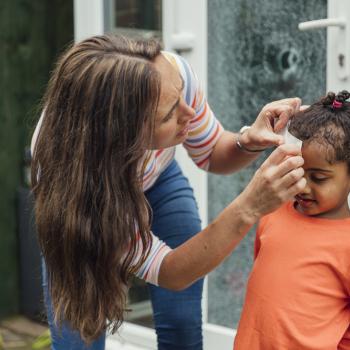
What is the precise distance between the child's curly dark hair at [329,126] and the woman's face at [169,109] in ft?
0.85

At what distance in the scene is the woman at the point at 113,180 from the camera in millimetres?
1614

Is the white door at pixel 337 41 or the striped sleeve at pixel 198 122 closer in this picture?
the striped sleeve at pixel 198 122

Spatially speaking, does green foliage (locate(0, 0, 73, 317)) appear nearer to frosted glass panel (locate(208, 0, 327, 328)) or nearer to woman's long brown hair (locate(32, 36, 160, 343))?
frosted glass panel (locate(208, 0, 327, 328))

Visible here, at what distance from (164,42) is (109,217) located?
4.69ft

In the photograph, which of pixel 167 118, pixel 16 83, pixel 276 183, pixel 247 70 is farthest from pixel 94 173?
pixel 16 83

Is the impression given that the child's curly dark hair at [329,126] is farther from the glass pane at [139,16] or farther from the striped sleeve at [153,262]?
the glass pane at [139,16]

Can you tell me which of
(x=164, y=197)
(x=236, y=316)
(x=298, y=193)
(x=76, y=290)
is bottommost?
(x=236, y=316)

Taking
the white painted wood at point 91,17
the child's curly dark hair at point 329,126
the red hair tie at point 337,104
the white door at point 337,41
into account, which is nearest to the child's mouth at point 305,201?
the child's curly dark hair at point 329,126

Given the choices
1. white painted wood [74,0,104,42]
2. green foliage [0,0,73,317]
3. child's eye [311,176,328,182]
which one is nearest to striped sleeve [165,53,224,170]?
child's eye [311,176,328,182]

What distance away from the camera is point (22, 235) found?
389cm

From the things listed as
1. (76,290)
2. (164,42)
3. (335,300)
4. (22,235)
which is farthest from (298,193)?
(22,235)

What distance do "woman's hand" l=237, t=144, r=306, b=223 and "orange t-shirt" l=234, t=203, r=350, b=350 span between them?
6.9 inches

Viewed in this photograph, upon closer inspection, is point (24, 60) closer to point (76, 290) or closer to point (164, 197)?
point (164, 197)

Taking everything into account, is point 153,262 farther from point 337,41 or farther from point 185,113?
point 337,41
